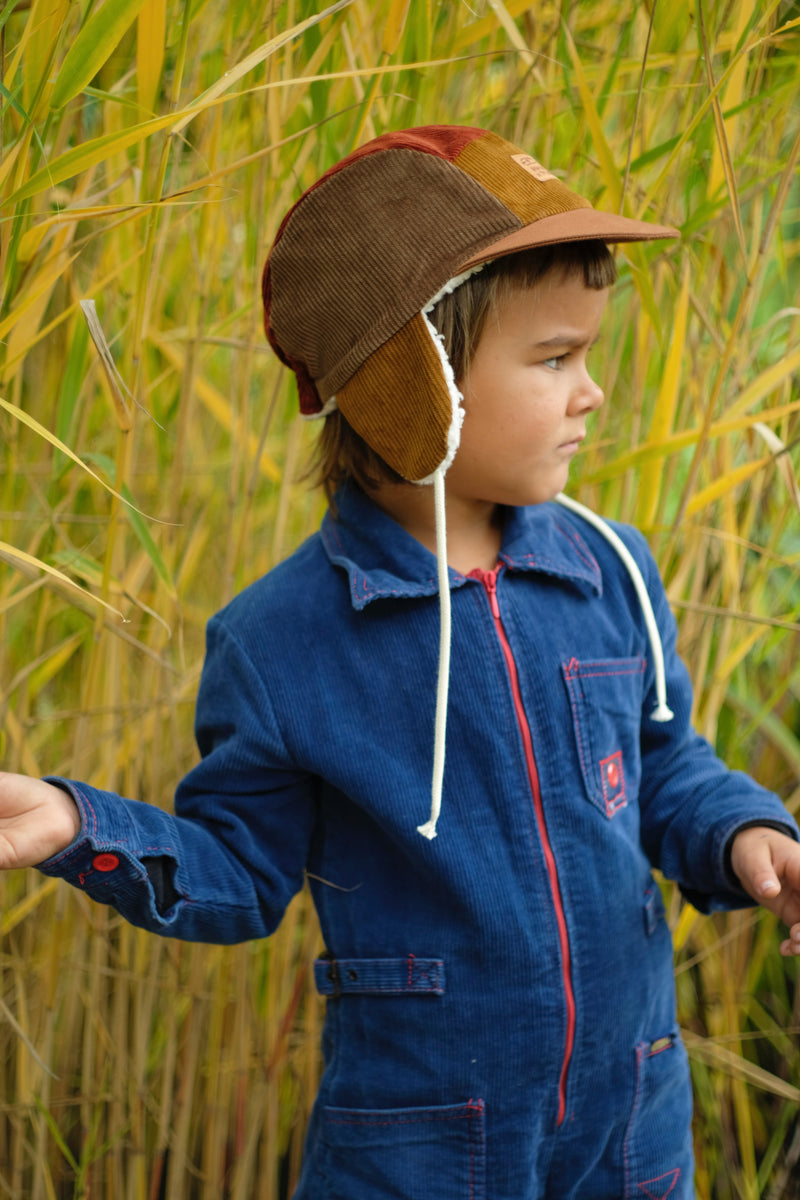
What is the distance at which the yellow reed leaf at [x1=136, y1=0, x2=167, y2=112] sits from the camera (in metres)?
0.68

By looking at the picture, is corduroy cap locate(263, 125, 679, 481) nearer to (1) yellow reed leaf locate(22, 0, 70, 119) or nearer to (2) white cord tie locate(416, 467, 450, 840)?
(2) white cord tie locate(416, 467, 450, 840)

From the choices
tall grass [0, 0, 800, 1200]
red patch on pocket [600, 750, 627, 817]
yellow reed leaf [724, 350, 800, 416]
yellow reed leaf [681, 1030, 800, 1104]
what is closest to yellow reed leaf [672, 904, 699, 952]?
tall grass [0, 0, 800, 1200]

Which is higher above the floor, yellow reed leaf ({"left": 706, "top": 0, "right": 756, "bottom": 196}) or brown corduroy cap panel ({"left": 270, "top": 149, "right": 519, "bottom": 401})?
yellow reed leaf ({"left": 706, "top": 0, "right": 756, "bottom": 196})

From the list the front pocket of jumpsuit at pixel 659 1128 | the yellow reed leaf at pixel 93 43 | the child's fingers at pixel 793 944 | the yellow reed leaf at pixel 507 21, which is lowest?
the front pocket of jumpsuit at pixel 659 1128

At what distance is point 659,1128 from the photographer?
2.76 ft

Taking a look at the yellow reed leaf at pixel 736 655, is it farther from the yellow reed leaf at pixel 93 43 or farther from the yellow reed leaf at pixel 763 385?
the yellow reed leaf at pixel 93 43

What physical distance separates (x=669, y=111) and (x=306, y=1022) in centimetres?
107

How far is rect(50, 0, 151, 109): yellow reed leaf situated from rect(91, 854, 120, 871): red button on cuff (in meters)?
0.48

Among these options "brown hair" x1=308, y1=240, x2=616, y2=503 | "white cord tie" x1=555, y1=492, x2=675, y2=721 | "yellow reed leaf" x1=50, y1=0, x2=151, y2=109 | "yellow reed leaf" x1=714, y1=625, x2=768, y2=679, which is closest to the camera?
"yellow reed leaf" x1=50, y1=0, x2=151, y2=109

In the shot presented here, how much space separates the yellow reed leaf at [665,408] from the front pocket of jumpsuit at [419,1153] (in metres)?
0.54

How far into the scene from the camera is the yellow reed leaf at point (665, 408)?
936 mm

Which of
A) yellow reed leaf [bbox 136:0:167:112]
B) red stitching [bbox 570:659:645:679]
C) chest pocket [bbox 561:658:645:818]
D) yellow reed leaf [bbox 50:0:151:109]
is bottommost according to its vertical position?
chest pocket [bbox 561:658:645:818]

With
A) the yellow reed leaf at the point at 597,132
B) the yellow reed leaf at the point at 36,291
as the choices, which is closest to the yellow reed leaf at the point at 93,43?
the yellow reed leaf at the point at 36,291

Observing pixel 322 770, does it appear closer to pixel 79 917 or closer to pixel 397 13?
pixel 79 917
